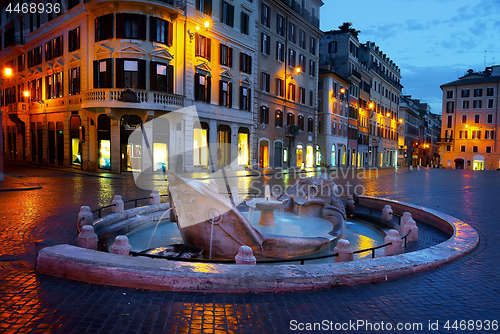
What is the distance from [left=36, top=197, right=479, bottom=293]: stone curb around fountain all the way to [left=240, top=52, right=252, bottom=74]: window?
1109 inches

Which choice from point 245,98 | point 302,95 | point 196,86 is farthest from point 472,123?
point 196,86

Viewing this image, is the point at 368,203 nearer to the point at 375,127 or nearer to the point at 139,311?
the point at 139,311

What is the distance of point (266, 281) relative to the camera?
451cm

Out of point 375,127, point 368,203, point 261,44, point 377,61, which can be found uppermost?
point 377,61

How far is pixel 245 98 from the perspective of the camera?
32281 millimetres

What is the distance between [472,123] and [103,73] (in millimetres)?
66620

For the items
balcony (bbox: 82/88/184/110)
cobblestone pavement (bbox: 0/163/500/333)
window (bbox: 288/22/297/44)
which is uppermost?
window (bbox: 288/22/297/44)

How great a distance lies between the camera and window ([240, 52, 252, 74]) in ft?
103

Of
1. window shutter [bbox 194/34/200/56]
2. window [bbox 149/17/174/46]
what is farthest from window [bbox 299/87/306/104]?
window [bbox 149/17/174/46]

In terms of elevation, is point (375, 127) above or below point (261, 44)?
below

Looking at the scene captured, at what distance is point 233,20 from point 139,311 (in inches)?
1172

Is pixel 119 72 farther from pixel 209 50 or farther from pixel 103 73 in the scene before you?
pixel 209 50

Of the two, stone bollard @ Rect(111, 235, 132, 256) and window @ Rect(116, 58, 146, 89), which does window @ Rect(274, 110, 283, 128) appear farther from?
stone bollard @ Rect(111, 235, 132, 256)

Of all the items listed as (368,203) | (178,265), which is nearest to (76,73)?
(368,203)
